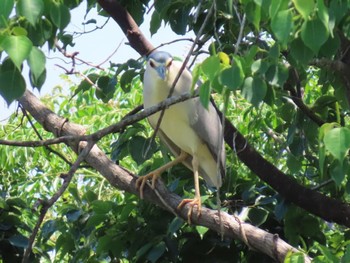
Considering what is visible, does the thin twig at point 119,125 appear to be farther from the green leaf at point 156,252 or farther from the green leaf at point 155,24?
the green leaf at point 155,24

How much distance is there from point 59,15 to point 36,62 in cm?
29

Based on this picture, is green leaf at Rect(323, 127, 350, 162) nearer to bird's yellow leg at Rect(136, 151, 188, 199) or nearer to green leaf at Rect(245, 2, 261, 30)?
green leaf at Rect(245, 2, 261, 30)

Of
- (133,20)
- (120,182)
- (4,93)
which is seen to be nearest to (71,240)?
(120,182)

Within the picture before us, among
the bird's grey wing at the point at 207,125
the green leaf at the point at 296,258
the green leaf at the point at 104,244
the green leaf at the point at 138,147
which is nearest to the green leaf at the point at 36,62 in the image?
the green leaf at the point at 296,258

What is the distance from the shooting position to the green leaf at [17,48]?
239 cm

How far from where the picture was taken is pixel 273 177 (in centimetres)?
412

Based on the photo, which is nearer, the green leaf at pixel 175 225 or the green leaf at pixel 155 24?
the green leaf at pixel 175 225

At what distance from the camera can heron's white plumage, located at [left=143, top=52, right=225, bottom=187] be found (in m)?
4.70

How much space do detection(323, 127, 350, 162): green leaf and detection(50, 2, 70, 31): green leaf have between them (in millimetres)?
823

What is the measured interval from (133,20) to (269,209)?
108 centimetres

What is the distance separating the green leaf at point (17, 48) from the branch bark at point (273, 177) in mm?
1616

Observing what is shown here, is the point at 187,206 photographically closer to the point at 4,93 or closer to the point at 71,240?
the point at 71,240

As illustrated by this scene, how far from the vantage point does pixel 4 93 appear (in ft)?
8.52

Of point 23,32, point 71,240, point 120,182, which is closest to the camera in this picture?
point 23,32
